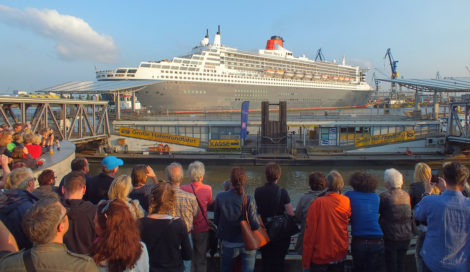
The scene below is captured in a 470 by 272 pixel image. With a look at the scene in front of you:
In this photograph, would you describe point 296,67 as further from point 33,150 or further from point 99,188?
point 99,188

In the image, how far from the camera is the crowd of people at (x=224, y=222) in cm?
189

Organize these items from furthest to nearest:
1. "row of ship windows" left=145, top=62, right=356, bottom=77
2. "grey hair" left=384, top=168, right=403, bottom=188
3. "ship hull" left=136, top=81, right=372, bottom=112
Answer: "row of ship windows" left=145, top=62, right=356, bottom=77 < "ship hull" left=136, top=81, right=372, bottom=112 < "grey hair" left=384, top=168, right=403, bottom=188

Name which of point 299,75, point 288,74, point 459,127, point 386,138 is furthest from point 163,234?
point 299,75

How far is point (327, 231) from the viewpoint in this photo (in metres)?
2.77

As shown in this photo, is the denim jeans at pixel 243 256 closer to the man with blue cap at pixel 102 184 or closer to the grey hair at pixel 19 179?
the man with blue cap at pixel 102 184

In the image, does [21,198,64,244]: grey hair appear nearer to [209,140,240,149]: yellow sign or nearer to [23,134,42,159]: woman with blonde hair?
[23,134,42,159]: woman with blonde hair

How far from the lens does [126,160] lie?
18250 mm

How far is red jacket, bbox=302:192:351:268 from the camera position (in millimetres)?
2760

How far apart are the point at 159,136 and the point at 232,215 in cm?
1786

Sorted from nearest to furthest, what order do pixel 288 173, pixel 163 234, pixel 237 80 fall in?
pixel 163 234 < pixel 288 173 < pixel 237 80

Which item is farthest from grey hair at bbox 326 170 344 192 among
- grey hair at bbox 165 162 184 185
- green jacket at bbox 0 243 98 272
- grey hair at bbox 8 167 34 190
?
grey hair at bbox 8 167 34 190

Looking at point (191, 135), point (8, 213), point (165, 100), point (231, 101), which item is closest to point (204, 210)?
point (8, 213)

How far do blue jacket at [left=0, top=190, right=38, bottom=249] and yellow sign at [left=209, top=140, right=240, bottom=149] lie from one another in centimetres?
1689

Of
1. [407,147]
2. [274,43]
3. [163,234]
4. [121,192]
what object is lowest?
[407,147]
